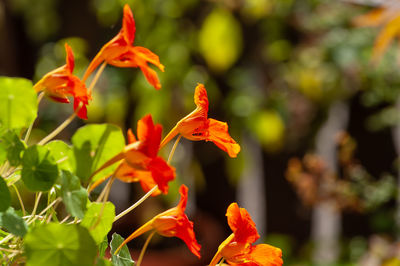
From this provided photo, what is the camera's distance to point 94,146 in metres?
0.29

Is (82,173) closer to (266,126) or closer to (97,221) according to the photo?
(97,221)

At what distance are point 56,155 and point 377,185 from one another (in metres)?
1.31

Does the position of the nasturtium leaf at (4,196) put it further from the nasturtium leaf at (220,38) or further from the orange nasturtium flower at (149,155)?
the nasturtium leaf at (220,38)

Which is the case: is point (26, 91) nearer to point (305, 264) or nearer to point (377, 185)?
point (377, 185)

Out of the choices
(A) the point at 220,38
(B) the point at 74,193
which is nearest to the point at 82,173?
(B) the point at 74,193

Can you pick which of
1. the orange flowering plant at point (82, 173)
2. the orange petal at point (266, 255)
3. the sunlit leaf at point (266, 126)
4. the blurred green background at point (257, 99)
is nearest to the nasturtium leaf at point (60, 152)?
the orange flowering plant at point (82, 173)

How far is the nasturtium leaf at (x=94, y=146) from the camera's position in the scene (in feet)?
0.94

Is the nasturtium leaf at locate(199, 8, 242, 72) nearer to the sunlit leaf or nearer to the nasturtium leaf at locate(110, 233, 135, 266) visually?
the sunlit leaf

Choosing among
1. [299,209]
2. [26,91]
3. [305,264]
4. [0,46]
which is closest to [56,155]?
[26,91]

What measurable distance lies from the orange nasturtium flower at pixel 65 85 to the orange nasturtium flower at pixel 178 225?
7 cm

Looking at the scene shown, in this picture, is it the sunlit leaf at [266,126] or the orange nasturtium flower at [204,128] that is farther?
the sunlit leaf at [266,126]

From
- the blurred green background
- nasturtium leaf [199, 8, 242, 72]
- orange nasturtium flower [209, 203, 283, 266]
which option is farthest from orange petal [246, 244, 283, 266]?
nasturtium leaf [199, 8, 242, 72]

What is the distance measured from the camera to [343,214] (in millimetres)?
2154

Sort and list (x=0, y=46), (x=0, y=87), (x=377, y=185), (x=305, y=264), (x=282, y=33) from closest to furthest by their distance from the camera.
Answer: (x=0, y=87) → (x=377, y=185) → (x=305, y=264) → (x=282, y=33) → (x=0, y=46)
